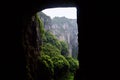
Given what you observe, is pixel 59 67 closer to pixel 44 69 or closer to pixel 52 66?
pixel 52 66

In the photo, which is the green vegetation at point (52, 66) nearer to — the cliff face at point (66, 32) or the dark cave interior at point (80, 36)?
the dark cave interior at point (80, 36)

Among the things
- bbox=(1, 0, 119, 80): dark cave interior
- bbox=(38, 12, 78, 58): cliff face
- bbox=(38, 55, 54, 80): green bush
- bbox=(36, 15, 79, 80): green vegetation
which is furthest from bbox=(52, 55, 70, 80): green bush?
bbox=(38, 12, 78, 58): cliff face

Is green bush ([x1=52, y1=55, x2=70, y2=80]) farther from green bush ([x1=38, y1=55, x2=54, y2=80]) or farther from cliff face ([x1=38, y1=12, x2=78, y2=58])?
cliff face ([x1=38, y1=12, x2=78, y2=58])

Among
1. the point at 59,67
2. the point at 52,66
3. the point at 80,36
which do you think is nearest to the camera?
the point at 80,36

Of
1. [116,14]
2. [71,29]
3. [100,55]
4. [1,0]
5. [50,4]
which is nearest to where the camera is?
[116,14]

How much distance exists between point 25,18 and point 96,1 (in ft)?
18.0

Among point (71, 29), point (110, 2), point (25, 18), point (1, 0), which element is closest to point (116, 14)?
point (110, 2)

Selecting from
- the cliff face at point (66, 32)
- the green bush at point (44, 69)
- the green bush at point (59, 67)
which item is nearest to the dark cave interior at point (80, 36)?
the green bush at point (44, 69)

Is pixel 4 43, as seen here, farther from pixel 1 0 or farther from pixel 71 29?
pixel 71 29

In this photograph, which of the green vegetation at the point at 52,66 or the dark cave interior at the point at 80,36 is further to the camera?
the green vegetation at the point at 52,66

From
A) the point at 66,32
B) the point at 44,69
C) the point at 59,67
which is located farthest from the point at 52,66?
the point at 66,32

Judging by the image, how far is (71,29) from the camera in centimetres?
8344

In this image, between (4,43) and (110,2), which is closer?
(110,2)

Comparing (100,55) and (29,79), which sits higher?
(100,55)
